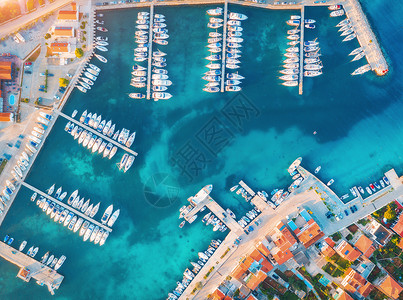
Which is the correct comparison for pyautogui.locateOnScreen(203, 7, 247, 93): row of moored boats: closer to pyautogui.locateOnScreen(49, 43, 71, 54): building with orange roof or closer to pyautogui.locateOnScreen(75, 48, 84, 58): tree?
pyautogui.locateOnScreen(75, 48, 84, 58): tree

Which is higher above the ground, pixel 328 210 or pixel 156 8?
pixel 156 8

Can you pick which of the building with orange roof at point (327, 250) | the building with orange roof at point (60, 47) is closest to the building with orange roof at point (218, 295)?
the building with orange roof at point (327, 250)

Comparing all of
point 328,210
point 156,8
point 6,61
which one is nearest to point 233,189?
point 328,210

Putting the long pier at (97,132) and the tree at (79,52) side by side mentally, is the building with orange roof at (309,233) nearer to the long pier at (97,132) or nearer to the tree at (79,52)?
the long pier at (97,132)

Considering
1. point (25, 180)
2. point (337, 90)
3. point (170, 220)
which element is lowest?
point (25, 180)

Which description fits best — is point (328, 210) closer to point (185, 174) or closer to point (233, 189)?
point (233, 189)

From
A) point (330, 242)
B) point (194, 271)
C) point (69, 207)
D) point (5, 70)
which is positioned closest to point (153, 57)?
point (5, 70)
